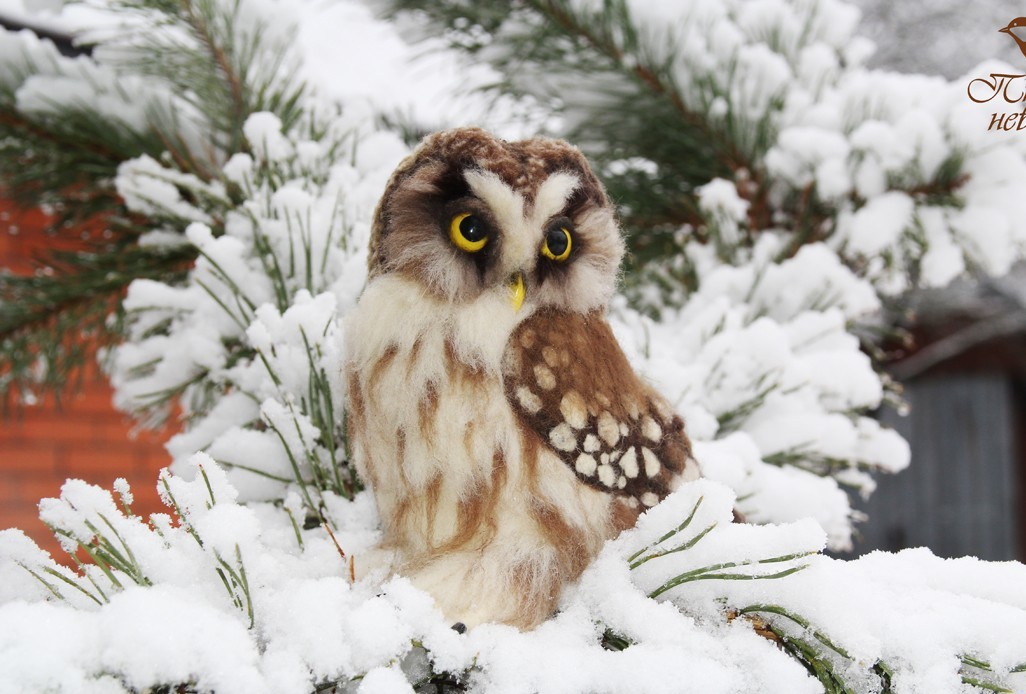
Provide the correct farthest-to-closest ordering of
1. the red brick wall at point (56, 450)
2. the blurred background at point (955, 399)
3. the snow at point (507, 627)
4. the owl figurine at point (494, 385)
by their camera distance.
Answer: the blurred background at point (955, 399) → the red brick wall at point (56, 450) → the owl figurine at point (494, 385) → the snow at point (507, 627)

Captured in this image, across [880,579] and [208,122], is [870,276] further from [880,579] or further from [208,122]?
[208,122]

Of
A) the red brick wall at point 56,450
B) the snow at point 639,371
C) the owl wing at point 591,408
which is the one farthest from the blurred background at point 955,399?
the owl wing at point 591,408

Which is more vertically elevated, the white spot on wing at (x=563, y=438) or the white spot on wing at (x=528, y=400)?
the white spot on wing at (x=528, y=400)

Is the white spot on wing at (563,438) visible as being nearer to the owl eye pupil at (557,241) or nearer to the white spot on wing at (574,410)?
the white spot on wing at (574,410)

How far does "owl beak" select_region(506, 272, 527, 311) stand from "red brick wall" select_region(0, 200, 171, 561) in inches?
52.6

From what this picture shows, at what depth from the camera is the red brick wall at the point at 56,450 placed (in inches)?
65.3

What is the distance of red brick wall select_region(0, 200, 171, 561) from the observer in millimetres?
1659

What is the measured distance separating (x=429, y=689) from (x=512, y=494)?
0.12 m

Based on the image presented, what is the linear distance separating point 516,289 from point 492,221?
0.04 meters

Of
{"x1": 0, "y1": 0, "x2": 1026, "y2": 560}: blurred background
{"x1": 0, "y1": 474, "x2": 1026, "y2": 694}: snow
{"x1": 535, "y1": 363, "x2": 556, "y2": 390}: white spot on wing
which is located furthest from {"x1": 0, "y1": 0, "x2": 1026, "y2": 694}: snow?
{"x1": 0, "y1": 0, "x2": 1026, "y2": 560}: blurred background

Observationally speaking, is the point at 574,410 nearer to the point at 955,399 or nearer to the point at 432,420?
the point at 432,420

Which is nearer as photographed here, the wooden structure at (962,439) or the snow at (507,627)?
the snow at (507,627)

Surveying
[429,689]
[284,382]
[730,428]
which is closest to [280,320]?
[284,382]

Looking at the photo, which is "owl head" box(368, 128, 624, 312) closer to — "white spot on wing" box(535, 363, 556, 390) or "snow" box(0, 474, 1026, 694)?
"white spot on wing" box(535, 363, 556, 390)
